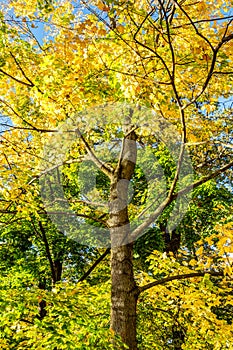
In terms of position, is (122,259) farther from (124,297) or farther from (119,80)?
(119,80)

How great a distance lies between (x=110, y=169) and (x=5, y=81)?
2.07 metres

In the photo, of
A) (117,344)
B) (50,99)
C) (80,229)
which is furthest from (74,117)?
(80,229)

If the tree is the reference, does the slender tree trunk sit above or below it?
below

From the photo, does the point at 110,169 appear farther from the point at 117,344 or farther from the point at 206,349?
the point at 206,349

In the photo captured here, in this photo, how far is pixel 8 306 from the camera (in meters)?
3.45

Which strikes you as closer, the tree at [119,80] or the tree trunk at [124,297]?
the tree at [119,80]

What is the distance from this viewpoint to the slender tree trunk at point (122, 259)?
421 centimetres

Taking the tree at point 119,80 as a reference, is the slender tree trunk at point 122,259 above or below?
below

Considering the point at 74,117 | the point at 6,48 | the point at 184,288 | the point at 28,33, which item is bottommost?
the point at 184,288

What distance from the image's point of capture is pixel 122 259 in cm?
459

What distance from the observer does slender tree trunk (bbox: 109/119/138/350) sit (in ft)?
13.8

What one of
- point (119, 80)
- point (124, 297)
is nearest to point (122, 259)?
point (124, 297)

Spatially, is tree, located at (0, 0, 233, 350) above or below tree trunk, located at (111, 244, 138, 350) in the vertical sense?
above

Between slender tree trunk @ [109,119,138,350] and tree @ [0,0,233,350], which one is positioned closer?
tree @ [0,0,233,350]
